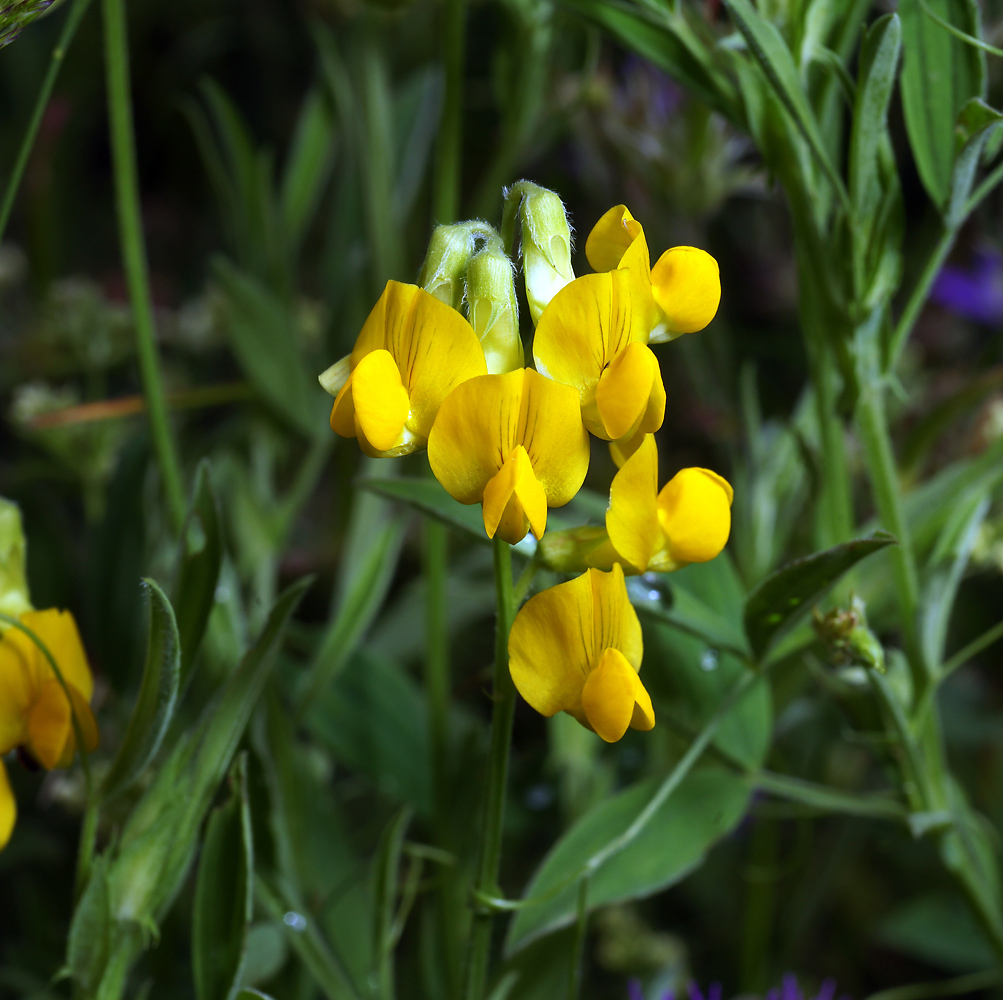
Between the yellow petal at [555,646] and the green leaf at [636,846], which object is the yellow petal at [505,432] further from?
the green leaf at [636,846]

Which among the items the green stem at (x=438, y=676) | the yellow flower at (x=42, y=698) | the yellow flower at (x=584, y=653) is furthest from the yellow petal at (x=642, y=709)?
the green stem at (x=438, y=676)

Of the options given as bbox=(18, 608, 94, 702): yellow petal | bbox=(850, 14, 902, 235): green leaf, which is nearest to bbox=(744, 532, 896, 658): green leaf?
bbox=(850, 14, 902, 235): green leaf

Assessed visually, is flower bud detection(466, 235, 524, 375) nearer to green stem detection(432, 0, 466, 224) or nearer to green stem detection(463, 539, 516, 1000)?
green stem detection(463, 539, 516, 1000)

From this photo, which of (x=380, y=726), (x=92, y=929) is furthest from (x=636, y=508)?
(x=380, y=726)

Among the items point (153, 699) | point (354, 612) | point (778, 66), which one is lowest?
point (354, 612)

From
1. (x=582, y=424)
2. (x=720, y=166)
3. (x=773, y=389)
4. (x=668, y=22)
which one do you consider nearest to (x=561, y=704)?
(x=582, y=424)

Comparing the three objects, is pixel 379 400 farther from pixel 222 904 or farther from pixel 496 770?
pixel 222 904

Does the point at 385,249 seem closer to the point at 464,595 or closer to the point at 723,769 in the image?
the point at 464,595
